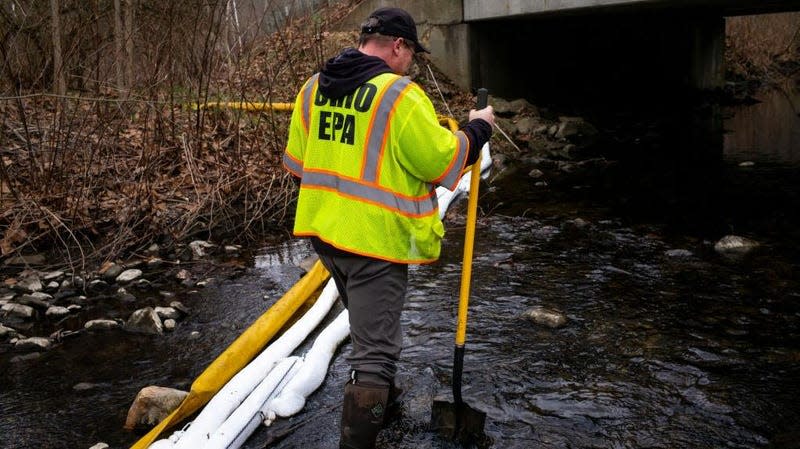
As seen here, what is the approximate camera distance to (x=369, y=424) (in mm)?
A: 2969

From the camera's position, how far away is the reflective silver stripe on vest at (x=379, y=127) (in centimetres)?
286

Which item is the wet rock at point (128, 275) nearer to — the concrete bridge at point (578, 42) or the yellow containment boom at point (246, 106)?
the yellow containment boom at point (246, 106)

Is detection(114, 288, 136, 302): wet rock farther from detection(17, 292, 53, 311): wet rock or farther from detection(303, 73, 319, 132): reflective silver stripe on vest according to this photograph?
detection(303, 73, 319, 132): reflective silver stripe on vest

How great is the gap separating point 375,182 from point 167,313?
2.77m

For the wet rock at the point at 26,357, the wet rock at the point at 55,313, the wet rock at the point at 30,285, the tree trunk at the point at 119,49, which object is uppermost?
the tree trunk at the point at 119,49

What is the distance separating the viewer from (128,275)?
590 centimetres

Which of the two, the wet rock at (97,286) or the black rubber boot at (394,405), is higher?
the wet rock at (97,286)

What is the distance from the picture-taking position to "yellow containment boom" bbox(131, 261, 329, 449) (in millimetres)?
3459

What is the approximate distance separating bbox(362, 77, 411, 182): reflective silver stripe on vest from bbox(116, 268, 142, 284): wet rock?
363 centimetres

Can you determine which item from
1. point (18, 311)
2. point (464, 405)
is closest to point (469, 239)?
point (464, 405)

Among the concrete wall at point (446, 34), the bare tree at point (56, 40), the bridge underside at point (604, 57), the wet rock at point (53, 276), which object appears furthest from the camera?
the bridge underside at point (604, 57)

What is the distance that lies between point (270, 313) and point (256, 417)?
1.16 meters

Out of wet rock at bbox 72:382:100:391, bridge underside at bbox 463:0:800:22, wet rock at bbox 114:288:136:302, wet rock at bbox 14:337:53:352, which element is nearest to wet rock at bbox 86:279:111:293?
wet rock at bbox 114:288:136:302

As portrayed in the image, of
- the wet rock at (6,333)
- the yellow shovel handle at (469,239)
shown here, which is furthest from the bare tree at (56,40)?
the yellow shovel handle at (469,239)
